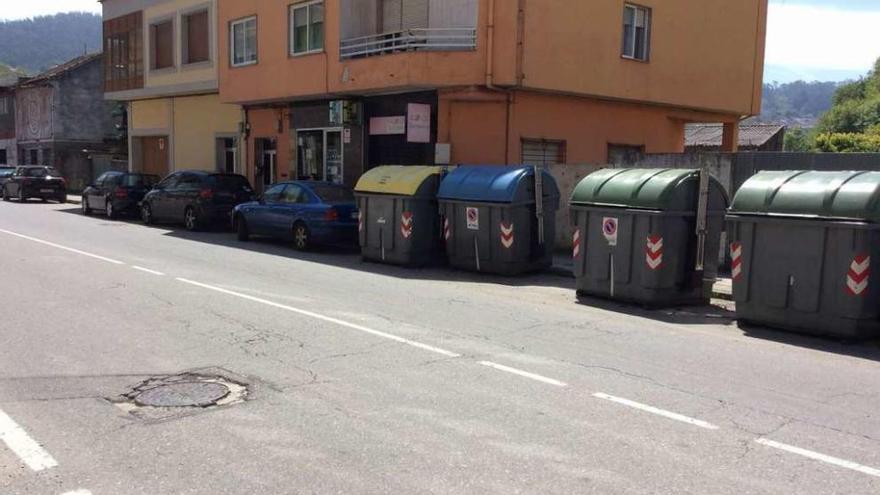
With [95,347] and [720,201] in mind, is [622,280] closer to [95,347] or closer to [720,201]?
[720,201]

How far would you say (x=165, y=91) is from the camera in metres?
28.7

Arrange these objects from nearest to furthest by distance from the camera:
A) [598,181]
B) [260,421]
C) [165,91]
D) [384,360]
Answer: [260,421], [384,360], [598,181], [165,91]

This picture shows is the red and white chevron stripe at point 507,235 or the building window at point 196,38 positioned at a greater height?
the building window at point 196,38

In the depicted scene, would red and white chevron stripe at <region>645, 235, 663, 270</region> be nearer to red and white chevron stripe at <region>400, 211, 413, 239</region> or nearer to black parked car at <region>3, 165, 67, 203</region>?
red and white chevron stripe at <region>400, 211, 413, 239</region>

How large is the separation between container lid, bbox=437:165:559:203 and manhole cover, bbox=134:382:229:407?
291 inches

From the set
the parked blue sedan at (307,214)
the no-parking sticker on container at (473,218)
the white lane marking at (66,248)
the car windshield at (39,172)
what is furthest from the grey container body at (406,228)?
the car windshield at (39,172)

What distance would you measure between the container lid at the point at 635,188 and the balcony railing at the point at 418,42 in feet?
22.5

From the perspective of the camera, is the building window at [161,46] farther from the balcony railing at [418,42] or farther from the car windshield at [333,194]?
the car windshield at [333,194]

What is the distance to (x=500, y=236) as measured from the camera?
12.6 m

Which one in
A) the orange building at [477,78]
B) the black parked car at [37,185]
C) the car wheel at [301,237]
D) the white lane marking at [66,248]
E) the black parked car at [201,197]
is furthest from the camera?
the black parked car at [37,185]

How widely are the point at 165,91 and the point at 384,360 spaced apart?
82.1ft

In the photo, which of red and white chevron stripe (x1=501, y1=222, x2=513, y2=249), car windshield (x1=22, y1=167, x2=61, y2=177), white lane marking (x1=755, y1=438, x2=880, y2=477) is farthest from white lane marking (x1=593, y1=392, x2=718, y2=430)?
car windshield (x1=22, y1=167, x2=61, y2=177)

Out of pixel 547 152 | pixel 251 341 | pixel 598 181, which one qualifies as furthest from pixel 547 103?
pixel 251 341

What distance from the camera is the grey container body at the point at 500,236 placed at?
12.5 m
